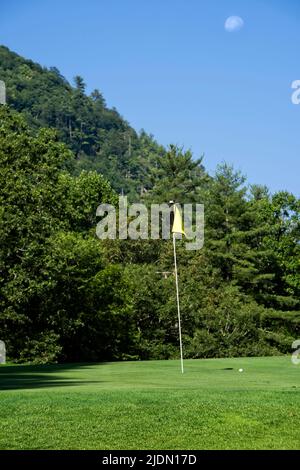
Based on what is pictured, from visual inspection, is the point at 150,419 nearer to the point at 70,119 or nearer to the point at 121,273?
the point at 121,273

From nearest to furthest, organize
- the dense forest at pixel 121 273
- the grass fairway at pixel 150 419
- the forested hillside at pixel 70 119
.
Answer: the grass fairway at pixel 150 419
the dense forest at pixel 121 273
the forested hillside at pixel 70 119

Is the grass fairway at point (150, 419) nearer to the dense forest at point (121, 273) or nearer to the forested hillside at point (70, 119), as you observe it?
the dense forest at point (121, 273)

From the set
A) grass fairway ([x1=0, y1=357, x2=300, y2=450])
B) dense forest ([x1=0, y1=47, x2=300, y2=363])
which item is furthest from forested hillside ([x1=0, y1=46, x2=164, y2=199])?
grass fairway ([x1=0, y1=357, x2=300, y2=450])

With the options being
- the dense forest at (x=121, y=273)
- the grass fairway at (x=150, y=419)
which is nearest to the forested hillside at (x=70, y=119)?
the dense forest at (x=121, y=273)

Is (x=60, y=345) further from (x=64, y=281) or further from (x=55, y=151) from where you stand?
(x=55, y=151)

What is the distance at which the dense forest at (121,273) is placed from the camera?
3625 cm

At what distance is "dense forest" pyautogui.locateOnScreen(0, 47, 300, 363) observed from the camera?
119 feet

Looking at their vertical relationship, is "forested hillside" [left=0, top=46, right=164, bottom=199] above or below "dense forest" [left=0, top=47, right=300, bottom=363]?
above

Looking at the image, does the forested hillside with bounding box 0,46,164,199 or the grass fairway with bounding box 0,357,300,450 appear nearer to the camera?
the grass fairway with bounding box 0,357,300,450

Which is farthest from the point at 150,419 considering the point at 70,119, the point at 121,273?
the point at 70,119

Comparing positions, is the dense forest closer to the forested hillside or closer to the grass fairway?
the grass fairway

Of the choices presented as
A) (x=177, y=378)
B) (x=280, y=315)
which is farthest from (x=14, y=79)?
(x=177, y=378)

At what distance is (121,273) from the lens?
4378 centimetres
